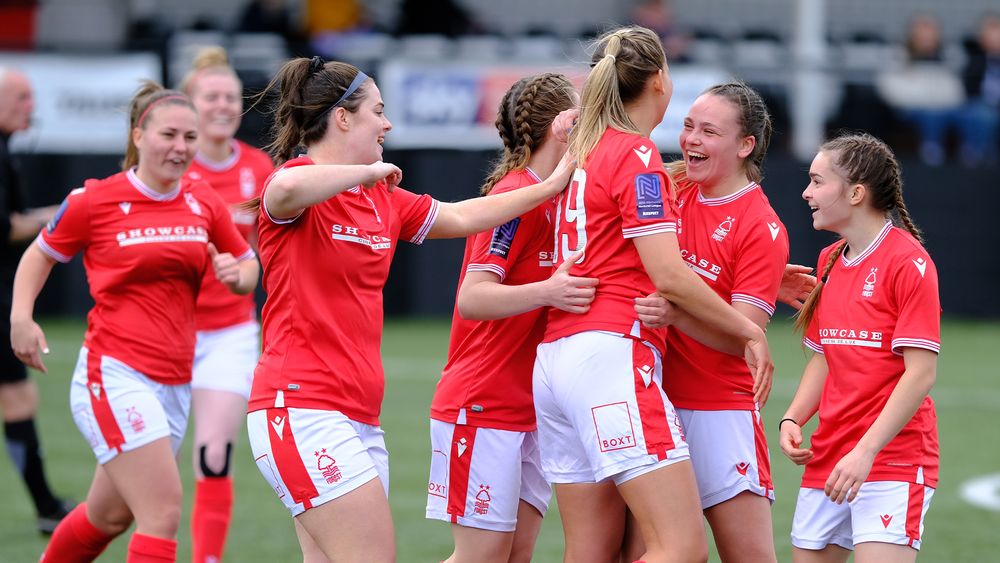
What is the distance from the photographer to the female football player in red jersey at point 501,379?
458cm

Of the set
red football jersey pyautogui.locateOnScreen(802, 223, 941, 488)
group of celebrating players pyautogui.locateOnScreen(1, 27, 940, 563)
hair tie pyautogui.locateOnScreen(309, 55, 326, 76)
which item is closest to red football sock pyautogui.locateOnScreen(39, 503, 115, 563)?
group of celebrating players pyautogui.locateOnScreen(1, 27, 940, 563)

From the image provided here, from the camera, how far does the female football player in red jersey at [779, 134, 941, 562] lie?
13.8 feet

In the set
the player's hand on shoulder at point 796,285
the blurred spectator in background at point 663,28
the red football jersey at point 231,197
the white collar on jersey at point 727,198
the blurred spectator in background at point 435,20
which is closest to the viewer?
the white collar on jersey at point 727,198

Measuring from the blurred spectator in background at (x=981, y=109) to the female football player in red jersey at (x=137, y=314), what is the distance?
39.4 feet

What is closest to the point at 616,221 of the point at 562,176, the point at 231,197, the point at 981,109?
the point at 562,176

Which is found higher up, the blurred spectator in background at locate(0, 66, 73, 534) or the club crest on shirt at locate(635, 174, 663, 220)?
the club crest on shirt at locate(635, 174, 663, 220)

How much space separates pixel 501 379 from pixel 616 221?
763 mm

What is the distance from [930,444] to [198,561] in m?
2.99

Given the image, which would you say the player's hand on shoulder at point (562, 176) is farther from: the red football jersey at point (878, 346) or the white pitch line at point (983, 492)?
the white pitch line at point (983, 492)


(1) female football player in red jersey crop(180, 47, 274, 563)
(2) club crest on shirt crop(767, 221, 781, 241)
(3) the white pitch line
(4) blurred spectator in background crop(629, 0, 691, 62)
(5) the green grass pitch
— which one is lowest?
(5) the green grass pitch

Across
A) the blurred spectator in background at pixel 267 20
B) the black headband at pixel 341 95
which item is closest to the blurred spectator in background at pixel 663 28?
the blurred spectator in background at pixel 267 20

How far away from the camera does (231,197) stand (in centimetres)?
660

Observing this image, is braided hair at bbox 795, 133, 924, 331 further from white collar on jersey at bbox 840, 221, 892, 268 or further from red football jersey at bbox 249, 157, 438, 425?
red football jersey at bbox 249, 157, 438, 425

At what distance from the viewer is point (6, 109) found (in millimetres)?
7266
